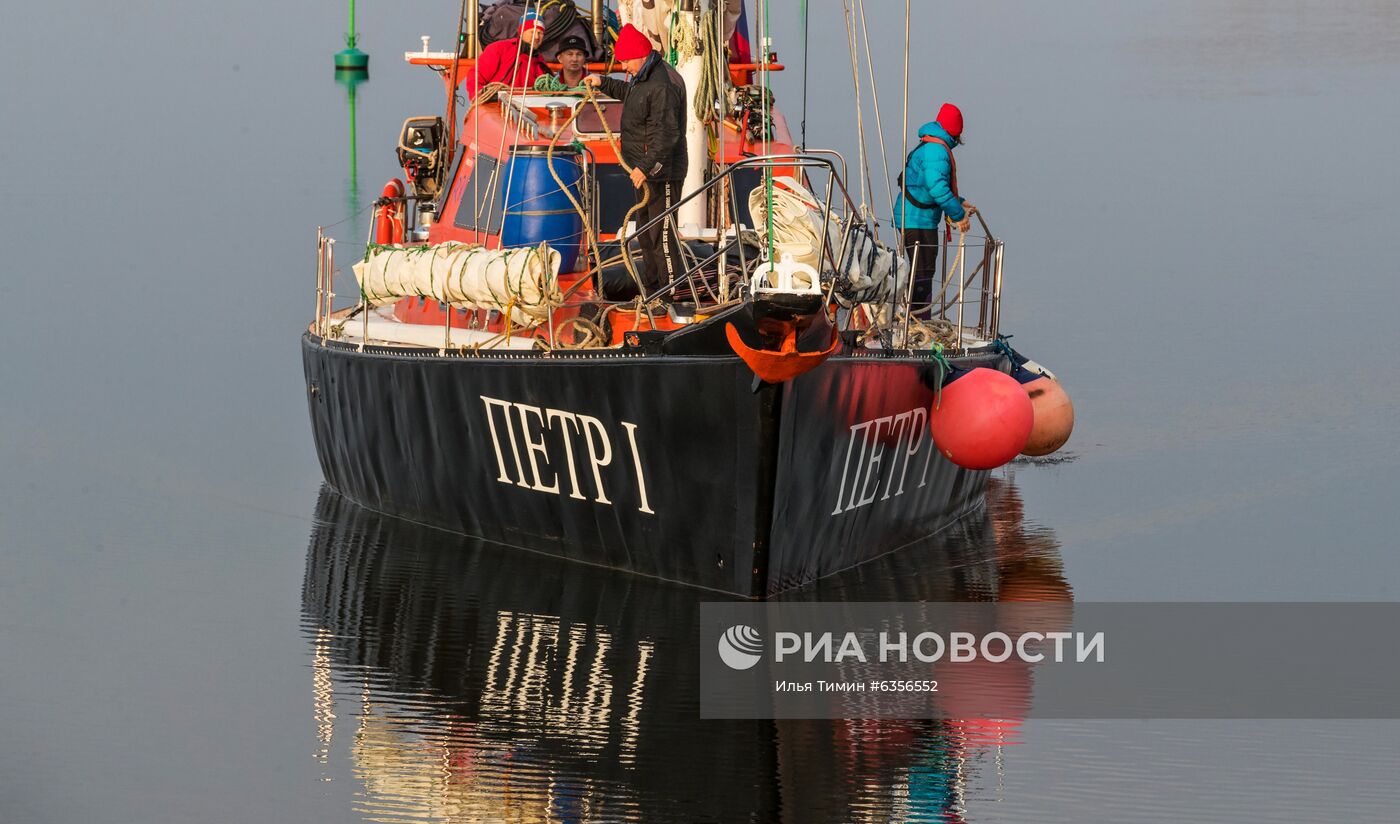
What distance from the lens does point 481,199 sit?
15820 mm

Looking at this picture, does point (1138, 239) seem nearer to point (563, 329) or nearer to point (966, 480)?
point (966, 480)

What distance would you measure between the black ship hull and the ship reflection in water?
24cm

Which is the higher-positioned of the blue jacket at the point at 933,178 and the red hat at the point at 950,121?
the red hat at the point at 950,121

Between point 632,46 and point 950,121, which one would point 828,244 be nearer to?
point 632,46

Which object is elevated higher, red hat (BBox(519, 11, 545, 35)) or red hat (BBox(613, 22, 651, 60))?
red hat (BBox(519, 11, 545, 35))

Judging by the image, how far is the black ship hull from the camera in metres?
13.4

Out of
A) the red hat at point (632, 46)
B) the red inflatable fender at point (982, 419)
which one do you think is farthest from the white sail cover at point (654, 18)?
the red inflatable fender at point (982, 419)

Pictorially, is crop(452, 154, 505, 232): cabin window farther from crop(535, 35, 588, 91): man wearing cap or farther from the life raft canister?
the life raft canister

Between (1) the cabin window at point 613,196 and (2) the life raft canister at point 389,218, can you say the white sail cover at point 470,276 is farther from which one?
(2) the life raft canister at point 389,218

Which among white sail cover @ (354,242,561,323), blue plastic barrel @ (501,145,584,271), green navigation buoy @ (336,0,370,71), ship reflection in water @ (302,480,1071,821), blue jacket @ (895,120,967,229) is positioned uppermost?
green navigation buoy @ (336,0,370,71)

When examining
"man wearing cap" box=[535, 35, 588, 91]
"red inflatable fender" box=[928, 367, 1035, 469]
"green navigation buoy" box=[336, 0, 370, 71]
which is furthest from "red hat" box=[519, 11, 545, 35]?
"green navigation buoy" box=[336, 0, 370, 71]

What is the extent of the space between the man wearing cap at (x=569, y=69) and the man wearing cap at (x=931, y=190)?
7.83 ft

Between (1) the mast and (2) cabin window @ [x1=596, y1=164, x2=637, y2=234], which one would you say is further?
(2) cabin window @ [x1=596, y1=164, x2=637, y2=234]

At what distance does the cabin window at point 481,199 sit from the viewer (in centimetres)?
1541
